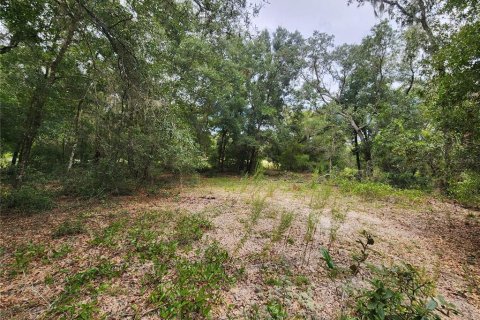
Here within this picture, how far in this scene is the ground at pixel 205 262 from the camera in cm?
202

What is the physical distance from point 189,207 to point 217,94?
7154 millimetres

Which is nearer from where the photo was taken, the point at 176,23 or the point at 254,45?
the point at 176,23

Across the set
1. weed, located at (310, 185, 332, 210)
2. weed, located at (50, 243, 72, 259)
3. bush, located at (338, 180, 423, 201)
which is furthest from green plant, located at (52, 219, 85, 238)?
bush, located at (338, 180, 423, 201)

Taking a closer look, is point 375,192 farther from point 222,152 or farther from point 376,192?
point 222,152

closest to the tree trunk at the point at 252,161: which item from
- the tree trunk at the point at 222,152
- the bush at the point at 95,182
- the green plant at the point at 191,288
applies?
the tree trunk at the point at 222,152

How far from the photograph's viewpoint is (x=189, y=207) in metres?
5.41

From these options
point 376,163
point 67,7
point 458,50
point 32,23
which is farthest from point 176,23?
point 376,163

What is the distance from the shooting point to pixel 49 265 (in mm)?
2662

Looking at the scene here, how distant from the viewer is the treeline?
13.0 ft

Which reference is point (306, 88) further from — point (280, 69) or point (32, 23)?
point (32, 23)

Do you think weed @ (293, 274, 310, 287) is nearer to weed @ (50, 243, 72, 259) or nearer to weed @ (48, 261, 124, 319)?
weed @ (48, 261, 124, 319)

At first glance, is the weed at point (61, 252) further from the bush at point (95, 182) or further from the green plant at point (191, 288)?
the bush at point (95, 182)

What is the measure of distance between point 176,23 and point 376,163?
1156 cm

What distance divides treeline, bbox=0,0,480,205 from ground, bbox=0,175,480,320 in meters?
1.54
